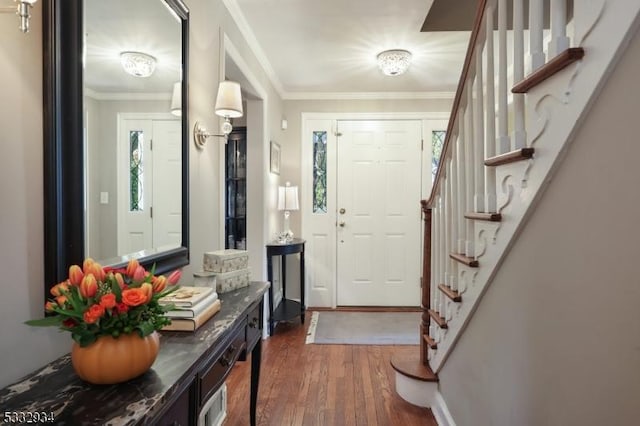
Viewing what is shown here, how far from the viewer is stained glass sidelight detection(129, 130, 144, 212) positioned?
1.30 m

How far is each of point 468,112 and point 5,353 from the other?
1745 mm

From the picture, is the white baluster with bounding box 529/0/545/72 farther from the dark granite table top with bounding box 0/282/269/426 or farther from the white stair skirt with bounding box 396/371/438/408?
the white stair skirt with bounding box 396/371/438/408

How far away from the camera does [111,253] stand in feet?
3.83

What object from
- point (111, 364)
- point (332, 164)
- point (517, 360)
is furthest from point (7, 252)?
point (332, 164)

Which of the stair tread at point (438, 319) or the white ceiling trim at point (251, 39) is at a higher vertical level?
the white ceiling trim at point (251, 39)

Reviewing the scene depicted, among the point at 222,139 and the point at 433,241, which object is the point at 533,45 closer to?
the point at 433,241

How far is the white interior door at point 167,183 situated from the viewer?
4.80 ft

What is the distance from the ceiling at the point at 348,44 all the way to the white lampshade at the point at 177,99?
96 cm

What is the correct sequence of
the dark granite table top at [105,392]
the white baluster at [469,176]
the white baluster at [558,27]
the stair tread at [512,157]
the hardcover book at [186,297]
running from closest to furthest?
1. the dark granite table top at [105,392]
2. the white baluster at [558,27]
3. the stair tread at [512,157]
4. the hardcover book at [186,297]
5. the white baluster at [469,176]

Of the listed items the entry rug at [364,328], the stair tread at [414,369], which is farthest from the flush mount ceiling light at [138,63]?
the entry rug at [364,328]

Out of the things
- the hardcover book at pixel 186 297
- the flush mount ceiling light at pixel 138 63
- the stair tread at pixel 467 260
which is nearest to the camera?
the hardcover book at pixel 186 297

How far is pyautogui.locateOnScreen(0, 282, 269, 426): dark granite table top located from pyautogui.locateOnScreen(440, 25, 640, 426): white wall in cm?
95

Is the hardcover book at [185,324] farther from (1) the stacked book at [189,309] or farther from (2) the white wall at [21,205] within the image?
(2) the white wall at [21,205]

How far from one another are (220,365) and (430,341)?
132cm
